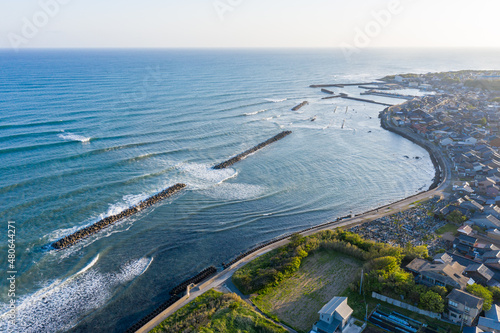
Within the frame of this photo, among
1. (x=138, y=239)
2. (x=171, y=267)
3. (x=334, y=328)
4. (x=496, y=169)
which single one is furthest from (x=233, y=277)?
(x=496, y=169)

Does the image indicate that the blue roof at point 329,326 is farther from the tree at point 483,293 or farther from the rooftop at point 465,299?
the tree at point 483,293

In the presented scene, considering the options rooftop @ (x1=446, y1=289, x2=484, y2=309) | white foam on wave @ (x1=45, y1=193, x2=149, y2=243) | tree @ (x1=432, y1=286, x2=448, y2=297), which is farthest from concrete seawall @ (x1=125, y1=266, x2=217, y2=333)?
rooftop @ (x1=446, y1=289, x2=484, y2=309)

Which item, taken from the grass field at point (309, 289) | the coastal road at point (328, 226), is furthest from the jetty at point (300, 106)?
the grass field at point (309, 289)

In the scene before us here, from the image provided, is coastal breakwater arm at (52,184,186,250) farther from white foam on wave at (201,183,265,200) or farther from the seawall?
the seawall

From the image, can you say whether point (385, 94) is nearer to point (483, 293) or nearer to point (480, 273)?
point (480, 273)

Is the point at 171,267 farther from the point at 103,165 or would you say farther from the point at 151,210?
the point at 103,165

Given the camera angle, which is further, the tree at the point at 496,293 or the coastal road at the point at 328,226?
the tree at the point at 496,293
